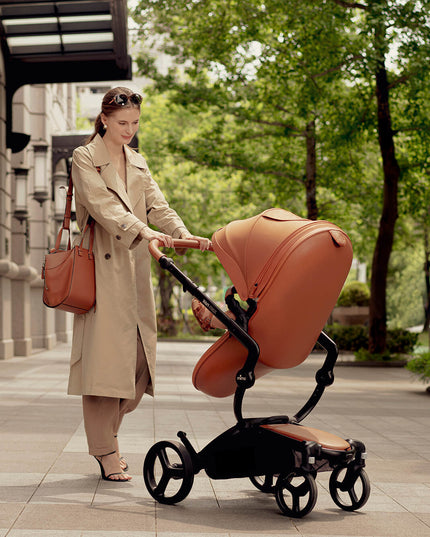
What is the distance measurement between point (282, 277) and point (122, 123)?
1555mm

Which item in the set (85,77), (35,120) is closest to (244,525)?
(85,77)

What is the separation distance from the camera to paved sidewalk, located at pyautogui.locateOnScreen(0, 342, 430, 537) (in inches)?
160

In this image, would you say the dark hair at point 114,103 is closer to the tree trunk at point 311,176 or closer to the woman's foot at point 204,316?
the woman's foot at point 204,316

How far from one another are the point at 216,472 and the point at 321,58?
→ 13740 mm

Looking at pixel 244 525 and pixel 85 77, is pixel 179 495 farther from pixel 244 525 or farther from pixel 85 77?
pixel 85 77

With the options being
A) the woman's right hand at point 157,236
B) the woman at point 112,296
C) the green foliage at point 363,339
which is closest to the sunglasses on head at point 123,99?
the woman at point 112,296

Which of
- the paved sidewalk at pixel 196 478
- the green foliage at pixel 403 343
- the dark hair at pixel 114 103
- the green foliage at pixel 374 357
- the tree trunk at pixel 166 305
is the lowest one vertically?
the tree trunk at pixel 166 305

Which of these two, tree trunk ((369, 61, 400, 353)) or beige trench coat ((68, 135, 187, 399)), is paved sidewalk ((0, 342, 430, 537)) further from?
tree trunk ((369, 61, 400, 353))

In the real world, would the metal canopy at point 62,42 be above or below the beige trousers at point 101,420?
above

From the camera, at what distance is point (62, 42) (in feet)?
49.5

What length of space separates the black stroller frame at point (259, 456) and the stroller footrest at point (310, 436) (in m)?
0.02

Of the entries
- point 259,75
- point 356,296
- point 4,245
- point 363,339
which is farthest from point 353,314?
point 4,245

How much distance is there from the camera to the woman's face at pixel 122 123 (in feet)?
16.6

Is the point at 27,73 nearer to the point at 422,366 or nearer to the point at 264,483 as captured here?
the point at 422,366
